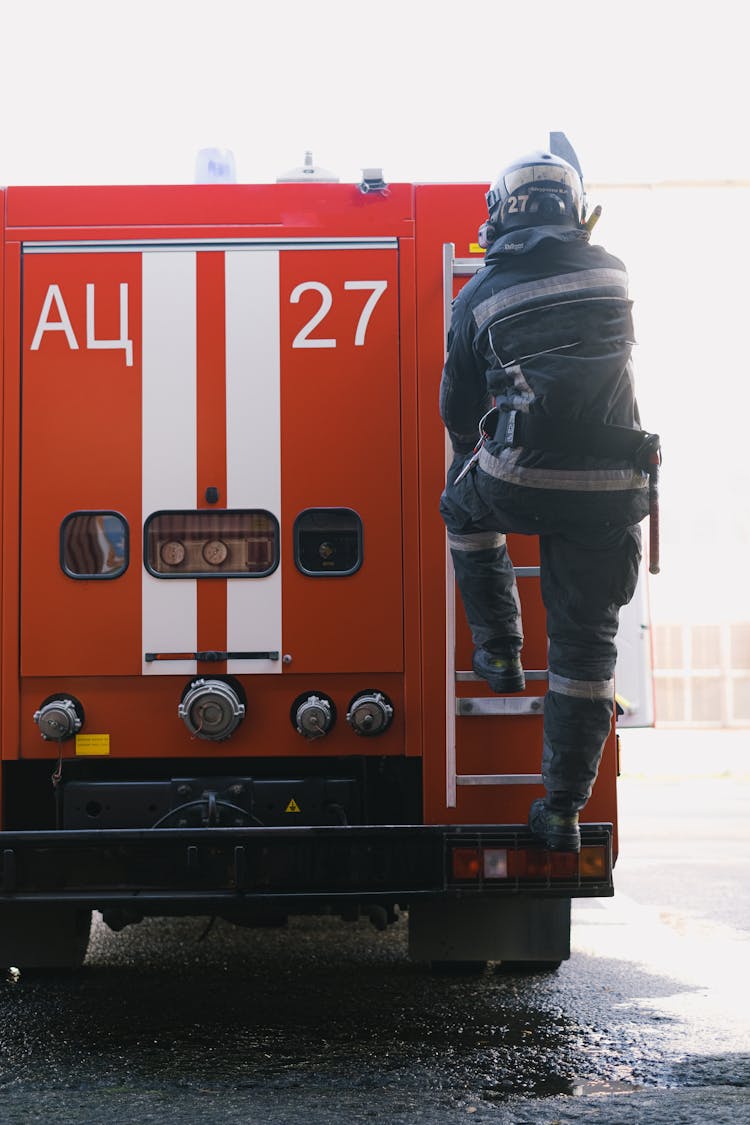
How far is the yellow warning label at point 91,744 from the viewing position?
186 inches

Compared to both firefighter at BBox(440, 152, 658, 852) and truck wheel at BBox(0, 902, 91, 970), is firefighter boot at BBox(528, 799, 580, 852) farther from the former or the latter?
truck wheel at BBox(0, 902, 91, 970)

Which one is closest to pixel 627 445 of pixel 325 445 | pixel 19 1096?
pixel 325 445

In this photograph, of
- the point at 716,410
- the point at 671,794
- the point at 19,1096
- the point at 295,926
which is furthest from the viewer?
the point at 716,410

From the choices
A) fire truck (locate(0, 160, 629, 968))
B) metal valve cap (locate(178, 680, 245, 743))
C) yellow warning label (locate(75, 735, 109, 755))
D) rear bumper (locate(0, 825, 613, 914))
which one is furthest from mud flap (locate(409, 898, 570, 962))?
yellow warning label (locate(75, 735, 109, 755))

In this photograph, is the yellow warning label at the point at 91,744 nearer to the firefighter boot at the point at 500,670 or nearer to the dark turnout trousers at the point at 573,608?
the firefighter boot at the point at 500,670

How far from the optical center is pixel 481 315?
4.25 meters

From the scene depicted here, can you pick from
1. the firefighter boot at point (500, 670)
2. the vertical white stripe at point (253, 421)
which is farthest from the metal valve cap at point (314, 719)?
the firefighter boot at point (500, 670)

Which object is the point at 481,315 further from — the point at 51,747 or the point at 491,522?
the point at 51,747

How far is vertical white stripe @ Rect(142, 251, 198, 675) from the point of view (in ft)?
15.5

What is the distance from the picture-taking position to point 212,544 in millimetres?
4773

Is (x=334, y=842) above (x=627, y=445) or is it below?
below

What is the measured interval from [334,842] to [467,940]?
2.77ft

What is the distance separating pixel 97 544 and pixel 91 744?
718mm

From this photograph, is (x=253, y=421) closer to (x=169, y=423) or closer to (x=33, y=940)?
(x=169, y=423)
